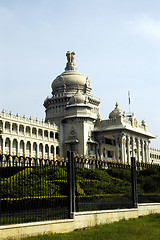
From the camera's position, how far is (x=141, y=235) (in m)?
13.8

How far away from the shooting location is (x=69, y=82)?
9238 centimetres

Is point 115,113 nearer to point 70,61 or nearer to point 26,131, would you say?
point 70,61

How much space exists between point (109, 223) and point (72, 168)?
302 centimetres

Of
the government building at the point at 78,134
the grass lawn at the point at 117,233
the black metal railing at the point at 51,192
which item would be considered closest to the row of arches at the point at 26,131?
the government building at the point at 78,134

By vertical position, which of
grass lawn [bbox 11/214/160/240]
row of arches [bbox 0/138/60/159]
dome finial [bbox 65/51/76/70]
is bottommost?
grass lawn [bbox 11/214/160/240]

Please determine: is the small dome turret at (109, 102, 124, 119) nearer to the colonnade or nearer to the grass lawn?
the colonnade

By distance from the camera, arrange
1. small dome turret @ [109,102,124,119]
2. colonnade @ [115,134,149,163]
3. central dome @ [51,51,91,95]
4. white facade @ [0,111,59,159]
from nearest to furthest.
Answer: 1. white facade @ [0,111,59,159]
2. colonnade @ [115,134,149,163]
3. small dome turret @ [109,102,124,119]
4. central dome @ [51,51,91,95]

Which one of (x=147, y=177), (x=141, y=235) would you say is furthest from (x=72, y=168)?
(x=147, y=177)

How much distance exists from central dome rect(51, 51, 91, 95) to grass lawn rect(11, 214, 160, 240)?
252 feet

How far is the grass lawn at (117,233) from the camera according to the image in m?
13.0

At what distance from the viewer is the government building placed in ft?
225

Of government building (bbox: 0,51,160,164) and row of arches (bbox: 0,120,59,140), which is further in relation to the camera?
government building (bbox: 0,51,160,164)

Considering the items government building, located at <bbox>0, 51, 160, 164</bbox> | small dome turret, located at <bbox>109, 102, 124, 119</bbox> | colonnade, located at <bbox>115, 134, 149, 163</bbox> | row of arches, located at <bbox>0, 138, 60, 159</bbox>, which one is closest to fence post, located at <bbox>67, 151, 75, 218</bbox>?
row of arches, located at <bbox>0, 138, 60, 159</bbox>

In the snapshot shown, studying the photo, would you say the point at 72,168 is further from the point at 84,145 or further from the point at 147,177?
the point at 84,145
